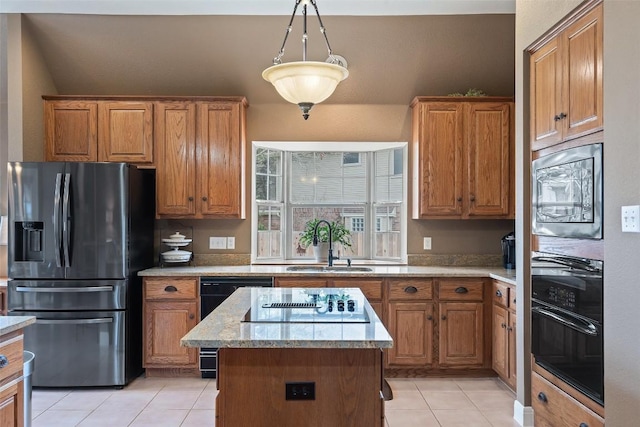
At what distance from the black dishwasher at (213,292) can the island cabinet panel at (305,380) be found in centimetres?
207

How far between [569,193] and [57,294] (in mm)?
3552

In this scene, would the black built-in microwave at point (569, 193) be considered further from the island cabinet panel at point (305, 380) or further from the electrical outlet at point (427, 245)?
the electrical outlet at point (427, 245)

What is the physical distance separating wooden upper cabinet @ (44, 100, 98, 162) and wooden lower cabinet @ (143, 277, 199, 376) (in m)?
1.30

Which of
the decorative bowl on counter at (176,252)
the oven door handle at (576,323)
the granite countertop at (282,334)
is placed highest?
the decorative bowl on counter at (176,252)

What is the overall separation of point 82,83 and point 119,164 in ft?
4.12

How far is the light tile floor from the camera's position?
3055 millimetres

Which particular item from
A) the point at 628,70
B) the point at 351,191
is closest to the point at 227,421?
the point at 628,70

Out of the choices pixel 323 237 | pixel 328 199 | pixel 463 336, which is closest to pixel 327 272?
pixel 323 237

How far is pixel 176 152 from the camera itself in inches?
162

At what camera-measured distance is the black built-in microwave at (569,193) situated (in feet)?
6.84

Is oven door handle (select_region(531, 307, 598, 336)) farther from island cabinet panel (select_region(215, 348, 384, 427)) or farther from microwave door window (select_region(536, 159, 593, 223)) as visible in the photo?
island cabinet panel (select_region(215, 348, 384, 427))

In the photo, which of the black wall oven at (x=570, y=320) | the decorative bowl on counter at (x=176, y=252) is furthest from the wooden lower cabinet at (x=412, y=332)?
the decorative bowl on counter at (x=176, y=252)

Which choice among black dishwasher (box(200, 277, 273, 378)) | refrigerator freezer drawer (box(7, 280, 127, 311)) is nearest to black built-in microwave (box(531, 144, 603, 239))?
black dishwasher (box(200, 277, 273, 378))

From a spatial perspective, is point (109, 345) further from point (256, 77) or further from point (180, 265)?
point (256, 77)
